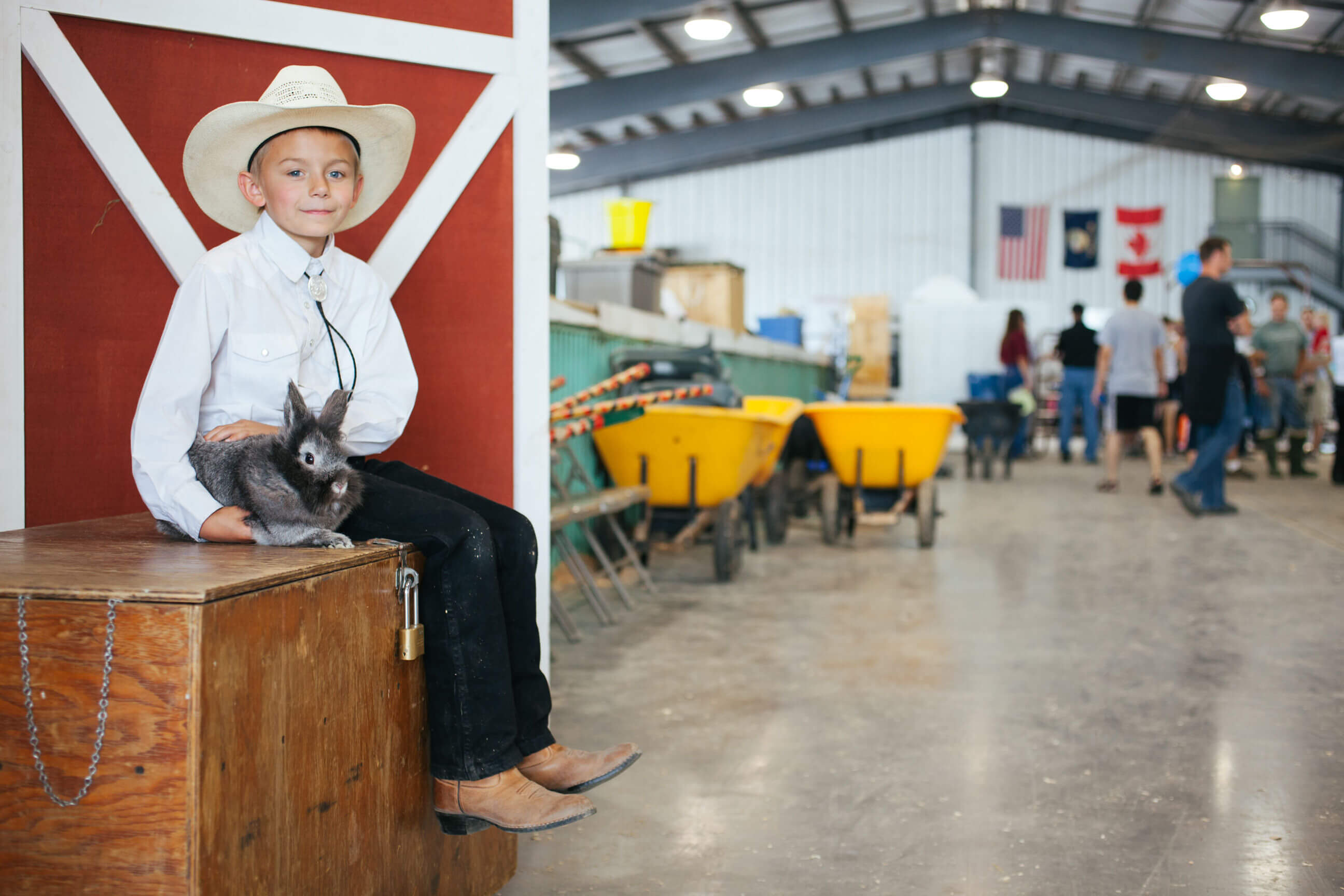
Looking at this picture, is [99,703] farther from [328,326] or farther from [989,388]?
[989,388]

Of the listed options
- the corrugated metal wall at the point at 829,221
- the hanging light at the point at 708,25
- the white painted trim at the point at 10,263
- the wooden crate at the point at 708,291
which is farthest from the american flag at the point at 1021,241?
the white painted trim at the point at 10,263

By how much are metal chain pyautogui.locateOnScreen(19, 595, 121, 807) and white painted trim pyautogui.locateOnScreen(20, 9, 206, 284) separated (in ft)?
4.03

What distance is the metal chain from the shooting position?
51.5 inches

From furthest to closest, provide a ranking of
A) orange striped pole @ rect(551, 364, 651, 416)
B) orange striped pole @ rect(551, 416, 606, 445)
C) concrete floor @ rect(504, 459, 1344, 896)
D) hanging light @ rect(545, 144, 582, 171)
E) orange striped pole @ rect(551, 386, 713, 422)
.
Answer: hanging light @ rect(545, 144, 582, 171)
orange striped pole @ rect(551, 364, 651, 416)
orange striped pole @ rect(551, 386, 713, 422)
orange striped pole @ rect(551, 416, 606, 445)
concrete floor @ rect(504, 459, 1344, 896)

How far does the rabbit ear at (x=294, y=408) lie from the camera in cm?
168

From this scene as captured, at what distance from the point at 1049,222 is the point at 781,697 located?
18.4m

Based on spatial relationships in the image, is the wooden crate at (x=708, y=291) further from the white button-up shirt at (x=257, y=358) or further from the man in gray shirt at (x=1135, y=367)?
the white button-up shirt at (x=257, y=358)

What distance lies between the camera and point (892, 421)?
6.08 m

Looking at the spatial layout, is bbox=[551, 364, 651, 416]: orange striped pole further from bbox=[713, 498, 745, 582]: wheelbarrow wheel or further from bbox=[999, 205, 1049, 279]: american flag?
bbox=[999, 205, 1049, 279]: american flag

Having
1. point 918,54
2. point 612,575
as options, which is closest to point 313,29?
point 612,575

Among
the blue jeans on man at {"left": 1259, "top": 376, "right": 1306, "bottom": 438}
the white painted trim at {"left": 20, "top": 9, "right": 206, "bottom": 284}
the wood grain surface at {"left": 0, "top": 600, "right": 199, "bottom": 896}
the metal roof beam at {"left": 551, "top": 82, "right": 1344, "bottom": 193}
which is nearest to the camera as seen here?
the wood grain surface at {"left": 0, "top": 600, "right": 199, "bottom": 896}

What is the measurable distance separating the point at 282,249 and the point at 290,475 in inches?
19.6

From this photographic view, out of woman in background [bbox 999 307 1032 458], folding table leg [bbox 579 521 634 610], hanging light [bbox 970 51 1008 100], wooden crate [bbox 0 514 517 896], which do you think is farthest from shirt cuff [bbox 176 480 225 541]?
hanging light [bbox 970 51 1008 100]

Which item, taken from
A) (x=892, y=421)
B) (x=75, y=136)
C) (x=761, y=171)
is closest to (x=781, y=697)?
(x=75, y=136)
